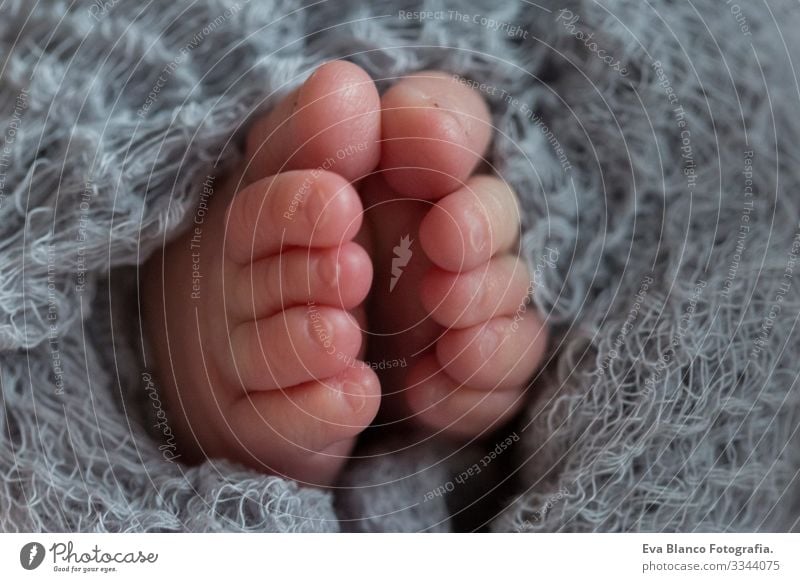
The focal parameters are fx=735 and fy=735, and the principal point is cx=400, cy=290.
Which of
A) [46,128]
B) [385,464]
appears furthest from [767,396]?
[46,128]

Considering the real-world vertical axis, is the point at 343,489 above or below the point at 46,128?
below

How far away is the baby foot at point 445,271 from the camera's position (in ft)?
1.13

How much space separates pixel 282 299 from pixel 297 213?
41mm

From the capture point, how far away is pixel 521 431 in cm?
38

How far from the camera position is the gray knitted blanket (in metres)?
0.36

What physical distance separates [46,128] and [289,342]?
0.16 metres

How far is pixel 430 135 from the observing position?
1.11 ft

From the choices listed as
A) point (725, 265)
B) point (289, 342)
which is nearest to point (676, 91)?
point (725, 265)
